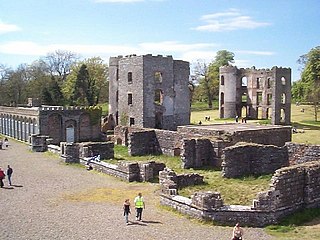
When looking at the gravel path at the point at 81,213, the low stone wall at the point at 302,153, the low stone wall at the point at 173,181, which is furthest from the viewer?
the low stone wall at the point at 302,153

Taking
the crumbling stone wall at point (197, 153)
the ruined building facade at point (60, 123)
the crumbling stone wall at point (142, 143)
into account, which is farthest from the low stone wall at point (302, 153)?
the ruined building facade at point (60, 123)

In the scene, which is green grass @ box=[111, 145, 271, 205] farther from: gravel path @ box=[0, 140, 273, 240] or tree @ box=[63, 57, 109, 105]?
tree @ box=[63, 57, 109, 105]

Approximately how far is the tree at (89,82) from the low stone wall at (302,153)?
50009mm

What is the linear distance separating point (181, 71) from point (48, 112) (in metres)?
14.6

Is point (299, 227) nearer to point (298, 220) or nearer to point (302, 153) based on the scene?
point (298, 220)

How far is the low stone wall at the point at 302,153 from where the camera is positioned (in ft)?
69.6

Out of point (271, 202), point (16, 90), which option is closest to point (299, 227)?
point (271, 202)

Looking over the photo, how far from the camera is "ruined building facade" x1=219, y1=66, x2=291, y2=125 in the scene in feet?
182

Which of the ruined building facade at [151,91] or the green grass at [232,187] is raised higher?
the ruined building facade at [151,91]

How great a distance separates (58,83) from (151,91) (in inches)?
1436

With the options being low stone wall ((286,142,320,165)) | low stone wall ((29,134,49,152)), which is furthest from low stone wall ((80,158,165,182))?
low stone wall ((29,134,49,152))

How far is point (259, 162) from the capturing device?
22.6 m

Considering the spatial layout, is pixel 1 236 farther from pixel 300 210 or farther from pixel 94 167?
pixel 94 167

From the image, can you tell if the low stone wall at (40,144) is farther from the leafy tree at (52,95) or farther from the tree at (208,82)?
the tree at (208,82)
